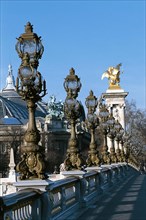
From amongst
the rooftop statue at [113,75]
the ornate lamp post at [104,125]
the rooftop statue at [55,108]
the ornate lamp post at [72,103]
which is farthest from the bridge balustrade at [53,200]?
the rooftop statue at [55,108]

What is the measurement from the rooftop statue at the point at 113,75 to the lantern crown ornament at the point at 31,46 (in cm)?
6101

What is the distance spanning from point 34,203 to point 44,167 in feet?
3.50

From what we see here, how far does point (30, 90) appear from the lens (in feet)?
35.0

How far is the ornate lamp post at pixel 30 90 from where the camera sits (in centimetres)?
1020

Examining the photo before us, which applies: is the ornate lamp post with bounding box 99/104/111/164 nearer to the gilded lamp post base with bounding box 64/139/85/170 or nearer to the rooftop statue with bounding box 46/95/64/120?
the gilded lamp post base with bounding box 64/139/85/170

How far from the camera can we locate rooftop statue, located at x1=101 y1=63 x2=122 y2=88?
7175cm

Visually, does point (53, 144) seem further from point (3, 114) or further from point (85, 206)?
point (85, 206)

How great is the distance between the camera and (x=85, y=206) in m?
14.7

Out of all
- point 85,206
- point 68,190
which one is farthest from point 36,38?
point 85,206

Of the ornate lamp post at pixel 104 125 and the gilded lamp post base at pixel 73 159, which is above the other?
the ornate lamp post at pixel 104 125

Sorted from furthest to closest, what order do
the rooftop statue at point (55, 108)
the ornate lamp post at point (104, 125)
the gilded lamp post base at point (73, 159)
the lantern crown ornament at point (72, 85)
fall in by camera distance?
the rooftop statue at point (55, 108) → the ornate lamp post at point (104, 125) → the lantern crown ornament at point (72, 85) → the gilded lamp post base at point (73, 159)

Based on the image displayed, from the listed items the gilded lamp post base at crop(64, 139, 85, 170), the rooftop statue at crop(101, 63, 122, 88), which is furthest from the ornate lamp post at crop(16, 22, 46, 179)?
the rooftop statue at crop(101, 63, 122, 88)

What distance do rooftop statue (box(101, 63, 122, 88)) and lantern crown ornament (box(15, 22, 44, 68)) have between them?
61011 millimetres

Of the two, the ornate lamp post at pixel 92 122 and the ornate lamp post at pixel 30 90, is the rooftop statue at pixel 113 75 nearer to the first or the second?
the ornate lamp post at pixel 92 122
